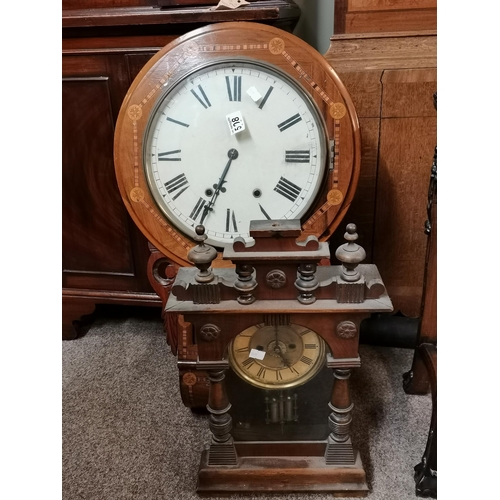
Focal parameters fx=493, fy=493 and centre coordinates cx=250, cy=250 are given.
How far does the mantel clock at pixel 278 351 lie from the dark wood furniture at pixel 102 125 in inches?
17.9

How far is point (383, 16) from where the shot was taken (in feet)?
4.24

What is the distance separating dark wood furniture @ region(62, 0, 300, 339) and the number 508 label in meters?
0.27

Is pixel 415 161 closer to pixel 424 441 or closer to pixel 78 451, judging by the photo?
pixel 424 441

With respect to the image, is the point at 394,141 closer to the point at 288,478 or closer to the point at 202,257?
the point at 202,257

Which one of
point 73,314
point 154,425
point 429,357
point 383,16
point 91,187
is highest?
point 383,16

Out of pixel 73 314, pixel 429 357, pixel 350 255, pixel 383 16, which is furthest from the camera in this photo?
pixel 73 314

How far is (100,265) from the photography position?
A: 5.10 feet

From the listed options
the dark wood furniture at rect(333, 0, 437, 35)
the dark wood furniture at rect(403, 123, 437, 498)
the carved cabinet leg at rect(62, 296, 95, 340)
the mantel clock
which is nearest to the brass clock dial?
the mantel clock

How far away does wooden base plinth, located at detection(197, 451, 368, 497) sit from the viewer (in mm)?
1064

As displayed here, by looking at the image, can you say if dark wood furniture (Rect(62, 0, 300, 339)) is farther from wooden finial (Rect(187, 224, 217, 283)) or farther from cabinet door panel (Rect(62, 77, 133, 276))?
wooden finial (Rect(187, 224, 217, 283))

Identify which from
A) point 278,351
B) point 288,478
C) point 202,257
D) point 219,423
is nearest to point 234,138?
point 202,257

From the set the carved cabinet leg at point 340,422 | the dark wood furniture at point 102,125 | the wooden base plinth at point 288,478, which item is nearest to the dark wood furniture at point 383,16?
the dark wood furniture at point 102,125

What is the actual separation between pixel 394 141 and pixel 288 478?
3.00 ft

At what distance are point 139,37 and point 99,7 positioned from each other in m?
0.15
